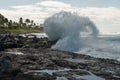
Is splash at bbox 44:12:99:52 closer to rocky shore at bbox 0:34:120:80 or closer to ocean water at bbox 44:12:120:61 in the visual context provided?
ocean water at bbox 44:12:120:61

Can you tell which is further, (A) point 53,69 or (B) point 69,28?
(B) point 69,28

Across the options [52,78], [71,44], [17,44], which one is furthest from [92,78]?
[71,44]

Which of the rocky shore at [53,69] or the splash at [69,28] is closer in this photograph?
the rocky shore at [53,69]

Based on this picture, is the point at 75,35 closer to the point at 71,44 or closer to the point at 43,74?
the point at 71,44

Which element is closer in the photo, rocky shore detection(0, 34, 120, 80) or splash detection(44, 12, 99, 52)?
rocky shore detection(0, 34, 120, 80)

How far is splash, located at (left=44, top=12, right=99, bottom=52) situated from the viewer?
5133 cm

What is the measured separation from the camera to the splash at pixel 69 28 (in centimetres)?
5133

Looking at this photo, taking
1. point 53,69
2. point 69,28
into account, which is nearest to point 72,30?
point 69,28

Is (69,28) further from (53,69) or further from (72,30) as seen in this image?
(53,69)

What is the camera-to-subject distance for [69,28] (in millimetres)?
53812

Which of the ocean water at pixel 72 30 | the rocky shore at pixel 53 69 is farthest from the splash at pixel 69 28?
the rocky shore at pixel 53 69

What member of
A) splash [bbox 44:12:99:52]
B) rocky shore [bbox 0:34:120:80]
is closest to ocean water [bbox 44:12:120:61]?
splash [bbox 44:12:99:52]

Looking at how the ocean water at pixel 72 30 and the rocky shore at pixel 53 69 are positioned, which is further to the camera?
the ocean water at pixel 72 30

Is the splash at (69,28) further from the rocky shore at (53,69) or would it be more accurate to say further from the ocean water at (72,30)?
the rocky shore at (53,69)
